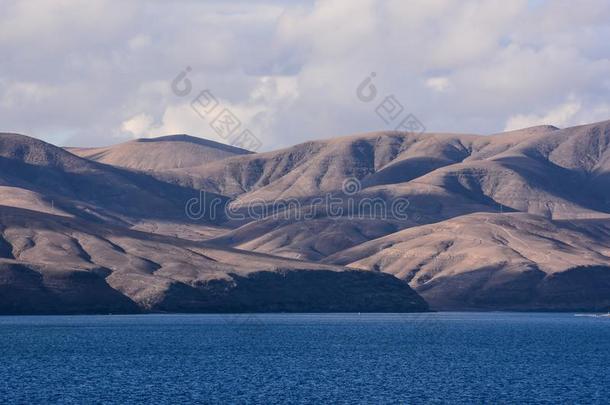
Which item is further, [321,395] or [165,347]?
[165,347]

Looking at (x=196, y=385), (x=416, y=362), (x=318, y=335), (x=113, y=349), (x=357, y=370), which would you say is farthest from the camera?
(x=318, y=335)

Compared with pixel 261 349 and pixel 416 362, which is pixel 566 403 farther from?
pixel 261 349

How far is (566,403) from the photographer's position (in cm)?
8362

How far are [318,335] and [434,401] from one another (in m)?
81.3

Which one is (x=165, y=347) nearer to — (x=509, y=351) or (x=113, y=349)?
(x=113, y=349)

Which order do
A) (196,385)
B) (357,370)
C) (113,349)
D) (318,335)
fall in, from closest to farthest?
(196,385) < (357,370) < (113,349) < (318,335)

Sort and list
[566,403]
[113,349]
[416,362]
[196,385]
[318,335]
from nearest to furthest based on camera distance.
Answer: [566,403], [196,385], [416,362], [113,349], [318,335]

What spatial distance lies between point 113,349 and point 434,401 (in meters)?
56.3

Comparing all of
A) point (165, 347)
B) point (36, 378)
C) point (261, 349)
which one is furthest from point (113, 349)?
point (36, 378)

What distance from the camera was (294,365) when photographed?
4473 inches

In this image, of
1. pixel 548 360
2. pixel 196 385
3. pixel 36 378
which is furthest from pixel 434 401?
pixel 548 360

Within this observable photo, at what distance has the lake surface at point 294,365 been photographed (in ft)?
287

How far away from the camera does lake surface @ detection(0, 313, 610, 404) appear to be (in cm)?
8750

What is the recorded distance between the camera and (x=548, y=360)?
124500 mm
